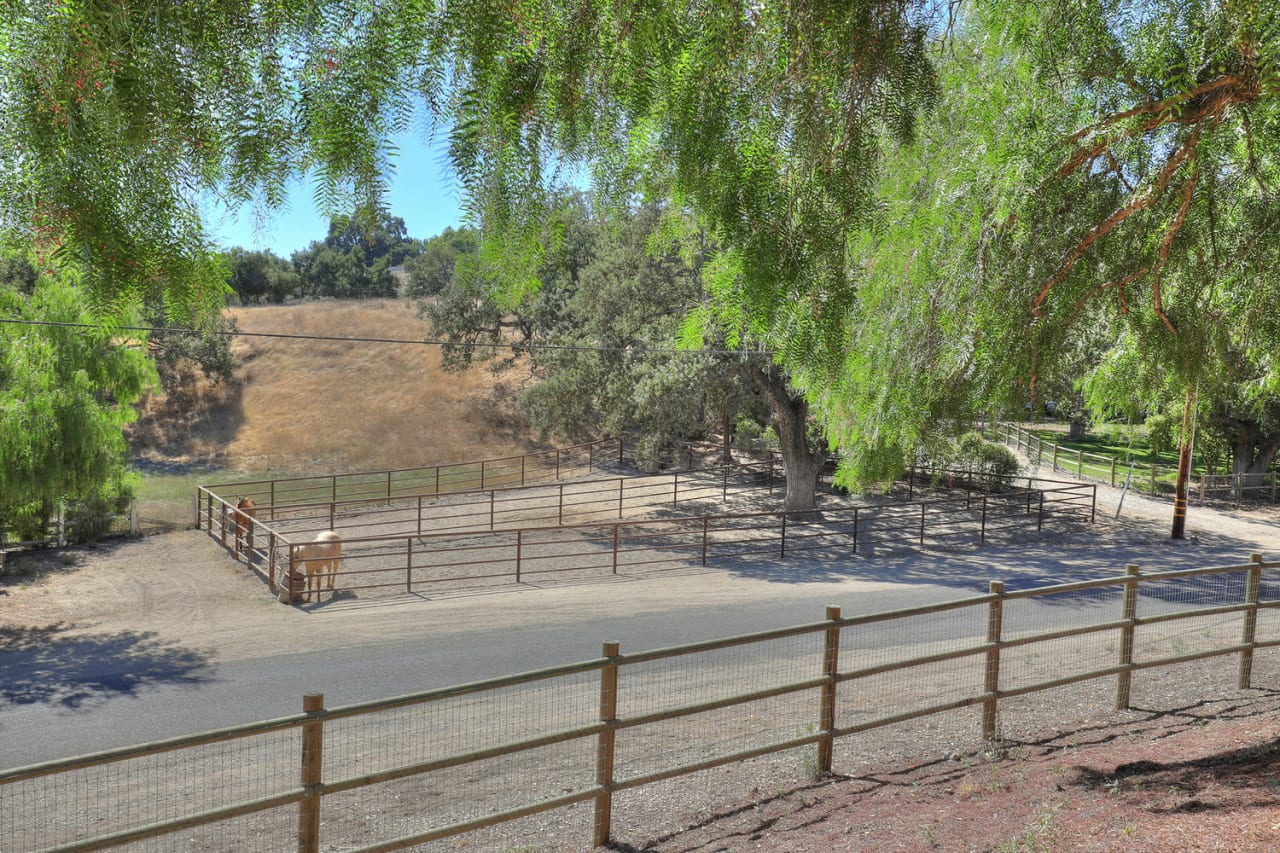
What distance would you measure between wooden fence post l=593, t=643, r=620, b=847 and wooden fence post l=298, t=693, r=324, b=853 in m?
1.57

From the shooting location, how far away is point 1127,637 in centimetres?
775

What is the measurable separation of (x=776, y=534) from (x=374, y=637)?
392 inches

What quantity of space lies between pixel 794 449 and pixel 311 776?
17.9 m

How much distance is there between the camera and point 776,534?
19281 mm

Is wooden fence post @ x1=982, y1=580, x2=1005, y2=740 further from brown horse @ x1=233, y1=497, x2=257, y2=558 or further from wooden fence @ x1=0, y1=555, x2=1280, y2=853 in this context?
brown horse @ x1=233, y1=497, x2=257, y2=558

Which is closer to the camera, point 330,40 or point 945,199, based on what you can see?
point 330,40

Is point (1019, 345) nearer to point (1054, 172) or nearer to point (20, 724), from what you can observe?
point (1054, 172)

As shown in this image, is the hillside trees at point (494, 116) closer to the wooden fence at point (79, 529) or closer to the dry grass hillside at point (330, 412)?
the wooden fence at point (79, 529)

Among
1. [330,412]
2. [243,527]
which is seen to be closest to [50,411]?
[243,527]

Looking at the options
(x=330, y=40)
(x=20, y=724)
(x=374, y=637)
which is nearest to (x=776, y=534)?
(x=374, y=637)

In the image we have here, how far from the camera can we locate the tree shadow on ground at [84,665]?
9125mm

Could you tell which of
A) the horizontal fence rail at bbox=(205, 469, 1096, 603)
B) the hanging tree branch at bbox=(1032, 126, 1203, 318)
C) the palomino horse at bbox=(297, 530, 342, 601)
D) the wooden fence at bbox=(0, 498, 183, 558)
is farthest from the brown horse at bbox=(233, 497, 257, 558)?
the hanging tree branch at bbox=(1032, 126, 1203, 318)

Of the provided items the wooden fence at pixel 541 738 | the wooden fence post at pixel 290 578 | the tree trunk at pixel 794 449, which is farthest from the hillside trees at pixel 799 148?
the tree trunk at pixel 794 449

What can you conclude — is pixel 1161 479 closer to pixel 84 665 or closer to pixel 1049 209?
pixel 1049 209
